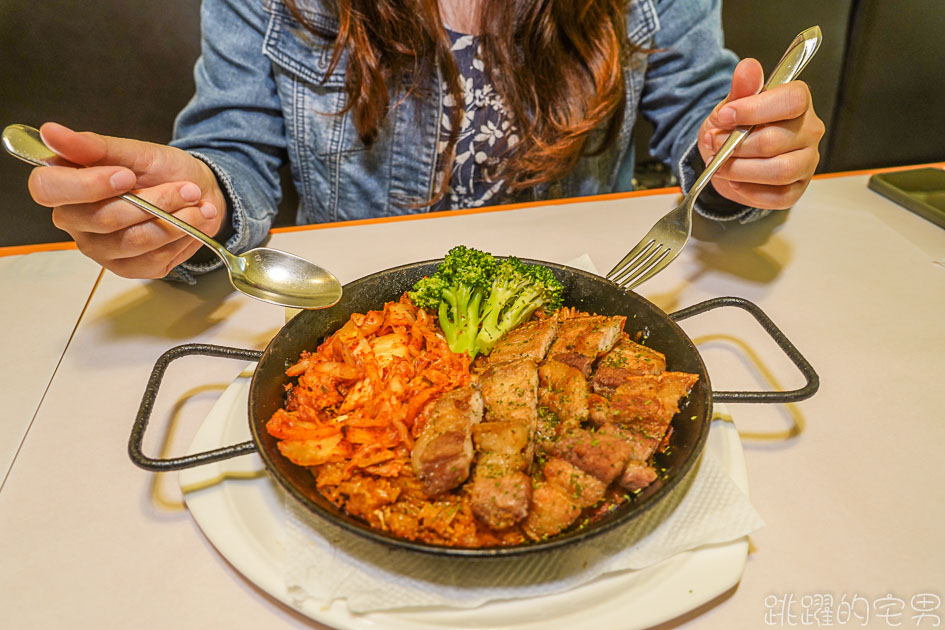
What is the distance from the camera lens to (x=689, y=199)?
178 cm

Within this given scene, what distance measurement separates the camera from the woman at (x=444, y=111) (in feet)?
6.42

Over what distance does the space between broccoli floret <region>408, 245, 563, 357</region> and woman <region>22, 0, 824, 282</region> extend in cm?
71

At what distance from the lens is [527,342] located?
1585 mm

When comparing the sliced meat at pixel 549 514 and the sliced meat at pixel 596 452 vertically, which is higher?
the sliced meat at pixel 596 452

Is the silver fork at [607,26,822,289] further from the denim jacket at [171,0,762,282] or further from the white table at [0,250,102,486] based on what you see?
the white table at [0,250,102,486]

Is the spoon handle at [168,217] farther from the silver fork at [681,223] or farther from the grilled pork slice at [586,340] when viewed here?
the silver fork at [681,223]

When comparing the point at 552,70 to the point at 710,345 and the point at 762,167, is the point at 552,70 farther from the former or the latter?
the point at 710,345

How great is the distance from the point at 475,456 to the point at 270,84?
1.91 meters

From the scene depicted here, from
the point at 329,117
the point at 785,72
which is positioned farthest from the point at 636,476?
the point at 329,117

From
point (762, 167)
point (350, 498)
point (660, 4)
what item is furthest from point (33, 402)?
point (660, 4)

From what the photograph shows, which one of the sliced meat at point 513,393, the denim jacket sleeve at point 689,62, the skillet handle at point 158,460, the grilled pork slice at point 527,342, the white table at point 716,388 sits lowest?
the white table at point 716,388

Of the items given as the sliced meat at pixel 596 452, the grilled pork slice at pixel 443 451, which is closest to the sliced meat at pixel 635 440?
the sliced meat at pixel 596 452

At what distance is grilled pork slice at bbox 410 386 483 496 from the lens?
3.92 feet

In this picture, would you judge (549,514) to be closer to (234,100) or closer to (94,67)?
(234,100)
